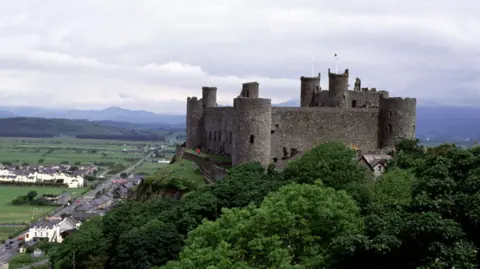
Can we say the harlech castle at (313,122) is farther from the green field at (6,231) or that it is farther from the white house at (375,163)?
the green field at (6,231)

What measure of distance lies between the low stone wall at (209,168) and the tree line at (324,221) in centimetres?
407

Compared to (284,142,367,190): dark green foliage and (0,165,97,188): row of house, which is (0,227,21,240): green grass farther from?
(284,142,367,190): dark green foliage

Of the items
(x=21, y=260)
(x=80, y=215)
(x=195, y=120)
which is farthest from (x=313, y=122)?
(x=80, y=215)

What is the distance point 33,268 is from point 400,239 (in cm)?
4997

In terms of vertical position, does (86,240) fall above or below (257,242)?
below

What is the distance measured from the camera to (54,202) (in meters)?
143

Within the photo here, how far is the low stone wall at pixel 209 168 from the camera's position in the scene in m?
46.9

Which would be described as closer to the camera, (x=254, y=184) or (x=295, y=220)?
A: (x=295, y=220)

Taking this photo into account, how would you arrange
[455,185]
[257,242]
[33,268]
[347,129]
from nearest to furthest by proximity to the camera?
[455,185]
[257,242]
[347,129]
[33,268]

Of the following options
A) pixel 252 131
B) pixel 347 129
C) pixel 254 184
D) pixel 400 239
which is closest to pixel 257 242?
pixel 400 239

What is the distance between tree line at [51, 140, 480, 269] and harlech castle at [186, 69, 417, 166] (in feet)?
9.68

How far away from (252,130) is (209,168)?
5.57m

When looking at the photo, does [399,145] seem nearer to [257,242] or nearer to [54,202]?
[257,242]

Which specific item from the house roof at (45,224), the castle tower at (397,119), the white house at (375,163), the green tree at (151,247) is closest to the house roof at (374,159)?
the white house at (375,163)
